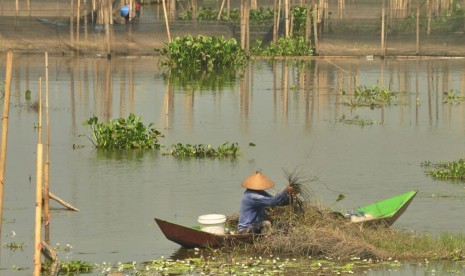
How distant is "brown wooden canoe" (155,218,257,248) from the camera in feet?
35.9

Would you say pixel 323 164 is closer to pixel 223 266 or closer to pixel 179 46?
pixel 223 266

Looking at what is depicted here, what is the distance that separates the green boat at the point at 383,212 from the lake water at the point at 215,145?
50 cm

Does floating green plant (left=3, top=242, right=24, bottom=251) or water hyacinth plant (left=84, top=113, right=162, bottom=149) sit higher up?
water hyacinth plant (left=84, top=113, right=162, bottom=149)

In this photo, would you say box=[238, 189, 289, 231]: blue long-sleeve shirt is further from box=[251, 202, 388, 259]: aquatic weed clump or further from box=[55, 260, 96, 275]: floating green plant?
box=[55, 260, 96, 275]: floating green plant

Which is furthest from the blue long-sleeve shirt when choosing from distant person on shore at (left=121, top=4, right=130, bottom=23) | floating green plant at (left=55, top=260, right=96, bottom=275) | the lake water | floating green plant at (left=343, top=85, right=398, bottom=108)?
distant person on shore at (left=121, top=4, right=130, bottom=23)

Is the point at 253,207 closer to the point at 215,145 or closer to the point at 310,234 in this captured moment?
the point at 310,234

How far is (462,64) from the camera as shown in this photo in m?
29.6

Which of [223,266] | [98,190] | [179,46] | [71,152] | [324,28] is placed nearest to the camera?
[223,266]

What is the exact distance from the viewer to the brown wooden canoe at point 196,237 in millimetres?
10943

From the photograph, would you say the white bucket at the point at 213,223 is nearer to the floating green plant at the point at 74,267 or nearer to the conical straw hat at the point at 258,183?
the conical straw hat at the point at 258,183

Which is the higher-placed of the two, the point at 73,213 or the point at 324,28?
the point at 324,28

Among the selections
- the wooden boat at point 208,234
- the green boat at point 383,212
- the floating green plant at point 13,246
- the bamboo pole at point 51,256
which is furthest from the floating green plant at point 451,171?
the bamboo pole at point 51,256

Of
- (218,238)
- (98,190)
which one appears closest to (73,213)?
(98,190)

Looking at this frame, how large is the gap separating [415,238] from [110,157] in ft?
21.7
